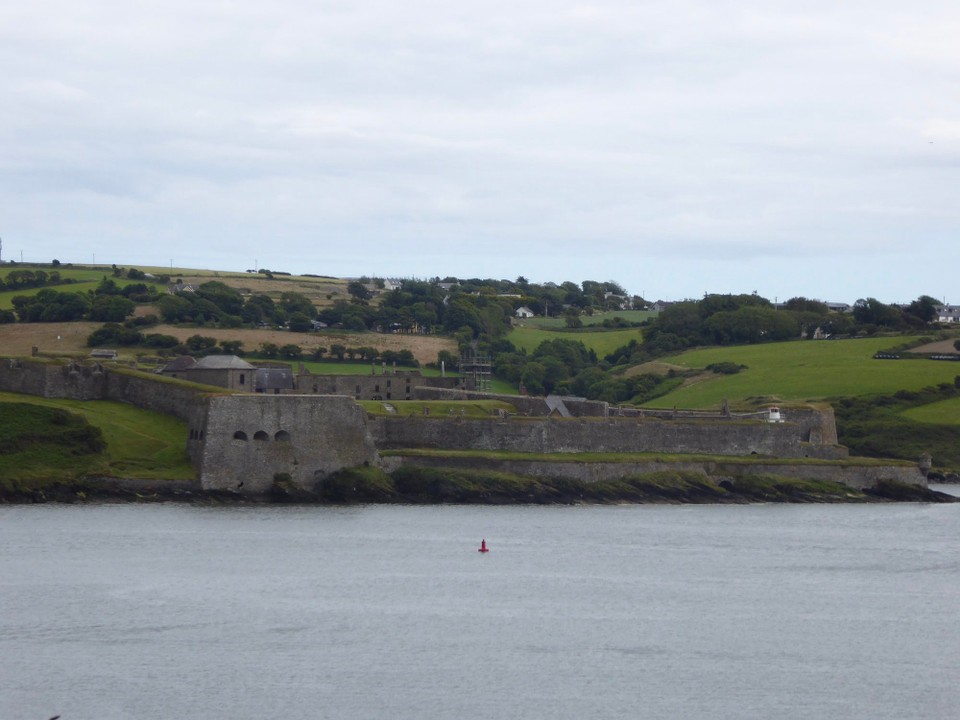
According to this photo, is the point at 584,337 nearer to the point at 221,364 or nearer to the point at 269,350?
the point at 269,350

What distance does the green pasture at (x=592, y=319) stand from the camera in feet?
360

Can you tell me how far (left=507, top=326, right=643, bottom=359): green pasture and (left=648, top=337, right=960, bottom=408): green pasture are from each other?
957 cm

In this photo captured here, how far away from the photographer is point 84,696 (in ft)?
73.6

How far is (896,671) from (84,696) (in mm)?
12412

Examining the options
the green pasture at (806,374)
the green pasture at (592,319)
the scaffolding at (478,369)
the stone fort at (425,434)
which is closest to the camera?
the stone fort at (425,434)

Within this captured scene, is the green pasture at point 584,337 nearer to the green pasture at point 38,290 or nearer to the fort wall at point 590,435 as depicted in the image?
the green pasture at point 38,290

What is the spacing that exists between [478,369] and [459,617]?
47.7 m

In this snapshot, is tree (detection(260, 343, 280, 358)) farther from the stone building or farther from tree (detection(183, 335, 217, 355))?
the stone building

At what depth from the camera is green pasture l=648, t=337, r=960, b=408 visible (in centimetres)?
7262

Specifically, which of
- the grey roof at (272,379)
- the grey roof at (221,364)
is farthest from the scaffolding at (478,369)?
the grey roof at (221,364)

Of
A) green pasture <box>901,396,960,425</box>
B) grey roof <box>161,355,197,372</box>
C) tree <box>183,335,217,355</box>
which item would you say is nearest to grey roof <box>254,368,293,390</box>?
grey roof <box>161,355,197,372</box>

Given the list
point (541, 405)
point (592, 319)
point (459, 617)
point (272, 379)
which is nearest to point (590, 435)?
point (541, 405)

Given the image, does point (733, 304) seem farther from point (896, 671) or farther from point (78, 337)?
point (896, 671)

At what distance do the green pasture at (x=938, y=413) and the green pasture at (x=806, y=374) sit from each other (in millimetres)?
2637
